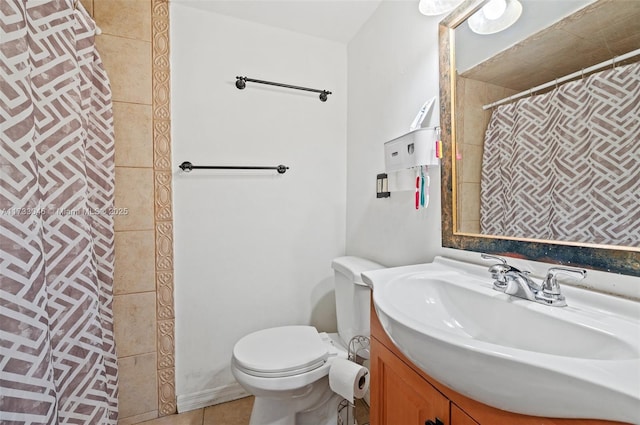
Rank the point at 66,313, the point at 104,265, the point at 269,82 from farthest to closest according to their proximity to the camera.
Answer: the point at 269,82
the point at 104,265
the point at 66,313

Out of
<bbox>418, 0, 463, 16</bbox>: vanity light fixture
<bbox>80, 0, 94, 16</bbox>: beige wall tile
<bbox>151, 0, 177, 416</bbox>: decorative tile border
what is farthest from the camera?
<bbox>151, 0, 177, 416</bbox>: decorative tile border

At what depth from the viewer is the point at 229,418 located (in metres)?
1.38

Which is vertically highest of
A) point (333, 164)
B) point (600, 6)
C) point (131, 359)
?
point (600, 6)

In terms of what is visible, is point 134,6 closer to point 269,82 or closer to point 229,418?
point 269,82

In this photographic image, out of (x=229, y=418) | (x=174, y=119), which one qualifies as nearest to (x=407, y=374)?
(x=229, y=418)

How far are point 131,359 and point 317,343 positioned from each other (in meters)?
0.96

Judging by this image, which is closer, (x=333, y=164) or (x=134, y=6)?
(x=134, y=6)

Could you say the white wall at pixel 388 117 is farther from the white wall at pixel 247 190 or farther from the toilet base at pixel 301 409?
the toilet base at pixel 301 409

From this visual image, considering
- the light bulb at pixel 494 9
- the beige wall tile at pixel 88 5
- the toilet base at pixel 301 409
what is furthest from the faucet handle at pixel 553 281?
the beige wall tile at pixel 88 5

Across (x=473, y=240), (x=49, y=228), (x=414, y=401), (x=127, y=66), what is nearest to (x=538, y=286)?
(x=473, y=240)

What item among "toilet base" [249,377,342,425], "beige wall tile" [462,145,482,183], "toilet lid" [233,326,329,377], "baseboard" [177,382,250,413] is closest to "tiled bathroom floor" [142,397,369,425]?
"baseboard" [177,382,250,413]

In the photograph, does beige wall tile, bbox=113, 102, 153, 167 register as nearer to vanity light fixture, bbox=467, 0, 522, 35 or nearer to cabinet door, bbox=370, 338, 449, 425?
cabinet door, bbox=370, 338, 449, 425

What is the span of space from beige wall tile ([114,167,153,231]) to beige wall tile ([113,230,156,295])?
0.05 meters

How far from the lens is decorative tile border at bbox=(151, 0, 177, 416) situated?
1369mm
